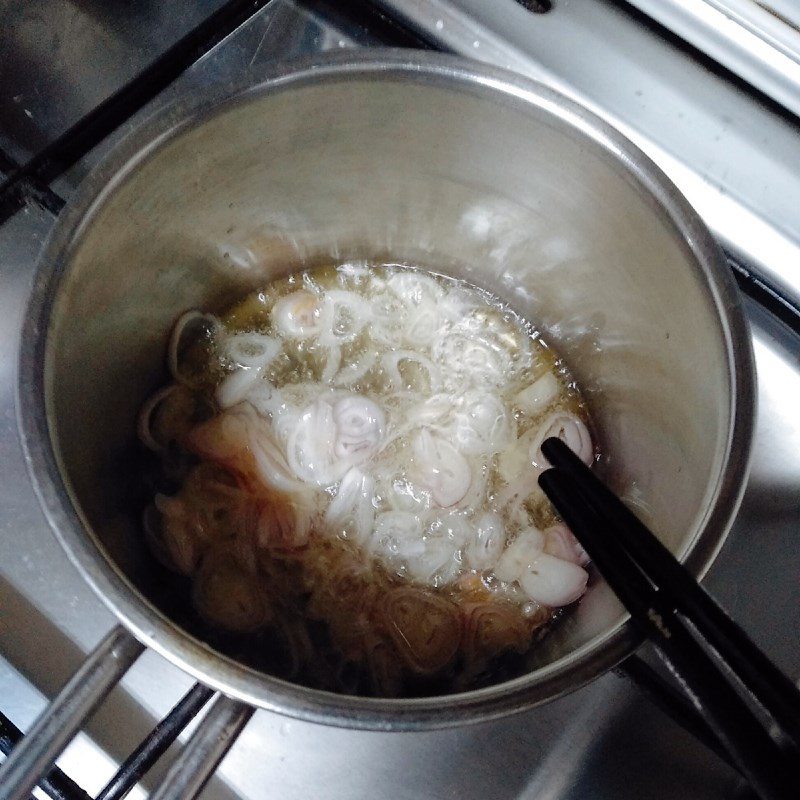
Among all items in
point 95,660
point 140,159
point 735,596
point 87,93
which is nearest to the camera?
point 95,660

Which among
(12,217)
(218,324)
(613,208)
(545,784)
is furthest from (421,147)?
(545,784)

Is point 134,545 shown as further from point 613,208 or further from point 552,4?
point 552,4

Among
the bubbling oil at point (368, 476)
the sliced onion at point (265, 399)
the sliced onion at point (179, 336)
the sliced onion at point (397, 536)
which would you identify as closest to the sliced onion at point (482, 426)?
the bubbling oil at point (368, 476)

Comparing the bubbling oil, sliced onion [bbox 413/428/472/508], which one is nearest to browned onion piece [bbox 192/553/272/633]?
the bubbling oil

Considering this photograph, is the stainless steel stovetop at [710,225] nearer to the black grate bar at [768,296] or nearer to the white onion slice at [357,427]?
the black grate bar at [768,296]

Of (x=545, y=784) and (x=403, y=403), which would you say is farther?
(x=403, y=403)

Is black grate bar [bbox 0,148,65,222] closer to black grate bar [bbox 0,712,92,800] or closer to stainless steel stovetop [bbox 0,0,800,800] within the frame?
stainless steel stovetop [bbox 0,0,800,800]

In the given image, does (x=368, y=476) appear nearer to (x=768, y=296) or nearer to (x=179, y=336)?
(x=179, y=336)
